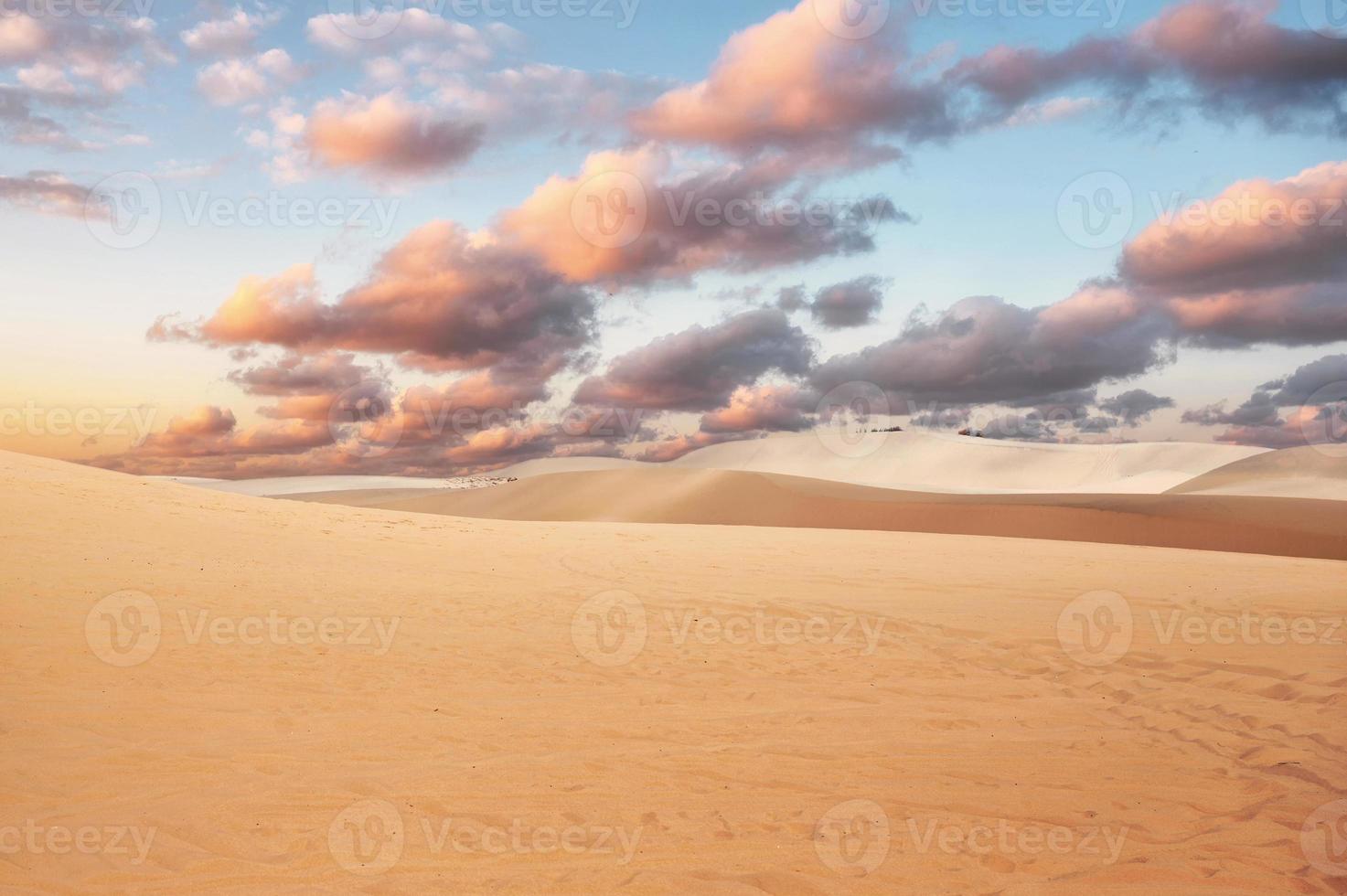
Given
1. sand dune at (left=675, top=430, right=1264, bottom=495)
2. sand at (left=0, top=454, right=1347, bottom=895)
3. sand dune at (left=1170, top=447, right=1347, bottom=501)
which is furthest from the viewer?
sand dune at (left=675, top=430, right=1264, bottom=495)

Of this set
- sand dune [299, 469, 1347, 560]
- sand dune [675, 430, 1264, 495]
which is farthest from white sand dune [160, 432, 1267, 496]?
sand dune [299, 469, 1347, 560]

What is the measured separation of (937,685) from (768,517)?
33.7m

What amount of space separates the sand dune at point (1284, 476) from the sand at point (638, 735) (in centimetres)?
4292

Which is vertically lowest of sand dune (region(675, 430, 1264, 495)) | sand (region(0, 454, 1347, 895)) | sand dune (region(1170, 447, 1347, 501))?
sand (region(0, 454, 1347, 895))

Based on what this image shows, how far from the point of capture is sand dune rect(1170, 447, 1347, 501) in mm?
49344

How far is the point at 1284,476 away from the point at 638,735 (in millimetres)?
59287

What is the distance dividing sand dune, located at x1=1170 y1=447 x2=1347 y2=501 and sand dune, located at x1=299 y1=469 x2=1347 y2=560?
16.3m

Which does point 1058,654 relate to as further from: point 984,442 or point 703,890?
point 984,442

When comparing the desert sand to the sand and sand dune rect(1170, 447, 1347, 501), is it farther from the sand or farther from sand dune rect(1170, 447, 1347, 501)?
the sand

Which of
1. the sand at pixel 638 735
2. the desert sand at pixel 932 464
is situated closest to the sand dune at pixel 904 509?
the desert sand at pixel 932 464

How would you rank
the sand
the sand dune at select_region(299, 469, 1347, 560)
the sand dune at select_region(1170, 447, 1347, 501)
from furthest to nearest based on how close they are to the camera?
the sand dune at select_region(1170, 447, 1347, 501)
the sand dune at select_region(299, 469, 1347, 560)
the sand

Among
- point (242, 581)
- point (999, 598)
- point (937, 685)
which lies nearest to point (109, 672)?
point (242, 581)

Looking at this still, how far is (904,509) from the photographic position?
3859 centimetres

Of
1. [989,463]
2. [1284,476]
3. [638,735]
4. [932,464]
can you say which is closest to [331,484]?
[932,464]
